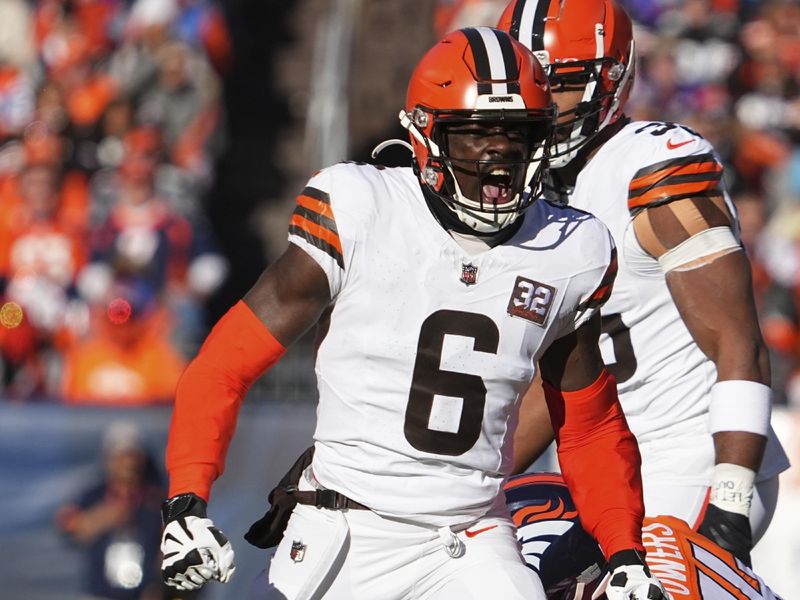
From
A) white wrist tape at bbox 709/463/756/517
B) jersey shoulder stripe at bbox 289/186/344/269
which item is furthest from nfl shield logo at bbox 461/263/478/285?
white wrist tape at bbox 709/463/756/517

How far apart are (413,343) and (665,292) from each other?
109 centimetres

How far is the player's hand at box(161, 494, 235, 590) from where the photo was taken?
8.84ft

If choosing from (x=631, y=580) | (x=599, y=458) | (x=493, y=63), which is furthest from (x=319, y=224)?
(x=631, y=580)

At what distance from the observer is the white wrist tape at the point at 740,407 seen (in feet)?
11.6

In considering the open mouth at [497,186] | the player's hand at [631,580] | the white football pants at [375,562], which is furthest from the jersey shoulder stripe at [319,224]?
the player's hand at [631,580]

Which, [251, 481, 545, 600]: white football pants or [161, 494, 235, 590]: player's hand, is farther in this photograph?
[251, 481, 545, 600]: white football pants

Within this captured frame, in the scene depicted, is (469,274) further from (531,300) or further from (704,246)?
(704,246)

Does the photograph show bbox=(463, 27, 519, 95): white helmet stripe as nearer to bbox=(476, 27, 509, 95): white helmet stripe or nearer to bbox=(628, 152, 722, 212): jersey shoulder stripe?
bbox=(476, 27, 509, 95): white helmet stripe

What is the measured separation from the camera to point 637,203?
12.2ft

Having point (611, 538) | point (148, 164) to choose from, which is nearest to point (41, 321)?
point (148, 164)

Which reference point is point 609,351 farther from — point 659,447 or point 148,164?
point 148,164

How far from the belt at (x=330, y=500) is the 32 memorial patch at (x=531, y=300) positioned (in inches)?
21.5

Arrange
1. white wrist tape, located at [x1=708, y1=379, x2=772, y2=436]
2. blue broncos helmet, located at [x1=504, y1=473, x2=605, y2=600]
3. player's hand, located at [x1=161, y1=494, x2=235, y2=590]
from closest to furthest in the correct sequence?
player's hand, located at [x1=161, y1=494, x2=235, y2=590] → blue broncos helmet, located at [x1=504, y1=473, x2=605, y2=600] → white wrist tape, located at [x1=708, y1=379, x2=772, y2=436]

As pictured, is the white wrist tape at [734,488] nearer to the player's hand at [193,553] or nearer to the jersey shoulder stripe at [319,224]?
the jersey shoulder stripe at [319,224]
